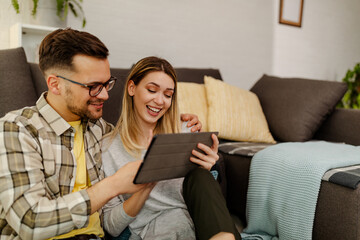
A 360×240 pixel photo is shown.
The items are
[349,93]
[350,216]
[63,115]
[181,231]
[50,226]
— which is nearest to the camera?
[50,226]

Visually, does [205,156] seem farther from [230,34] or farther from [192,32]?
[230,34]

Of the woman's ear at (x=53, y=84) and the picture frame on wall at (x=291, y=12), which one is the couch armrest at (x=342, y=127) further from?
the woman's ear at (x=53, y=84)

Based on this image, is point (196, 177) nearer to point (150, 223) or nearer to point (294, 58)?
point (150, 223)

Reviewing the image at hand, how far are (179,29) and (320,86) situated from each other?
3.97ft

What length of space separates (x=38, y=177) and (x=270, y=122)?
1.76m

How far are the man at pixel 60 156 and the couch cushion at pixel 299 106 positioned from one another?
4.81 ft

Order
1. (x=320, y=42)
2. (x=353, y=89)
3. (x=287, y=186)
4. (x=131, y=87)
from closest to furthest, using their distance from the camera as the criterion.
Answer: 1. (x=131, y=87)
2. (x=287, y=186)
3. (x=353, y=89)
4. (x=320, y=42)

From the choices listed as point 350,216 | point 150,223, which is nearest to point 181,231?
point 150,223

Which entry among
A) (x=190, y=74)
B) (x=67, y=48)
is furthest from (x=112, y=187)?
(x=190, y=74)

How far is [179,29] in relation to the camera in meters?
2.78

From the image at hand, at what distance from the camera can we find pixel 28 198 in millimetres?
812

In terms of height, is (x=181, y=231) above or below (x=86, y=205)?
below

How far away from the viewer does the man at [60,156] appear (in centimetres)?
82

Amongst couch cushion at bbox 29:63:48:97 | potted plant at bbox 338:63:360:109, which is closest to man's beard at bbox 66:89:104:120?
couch cushion at bbox 29:63:48:97
